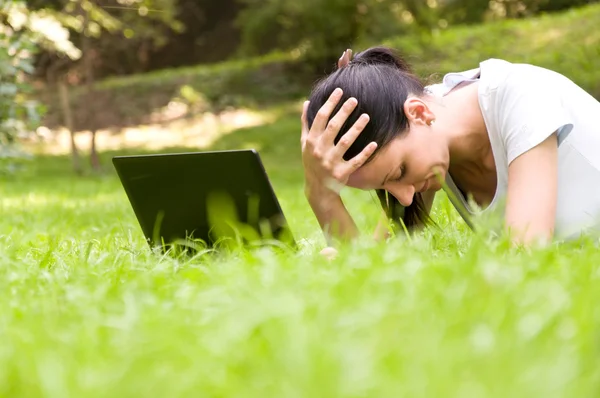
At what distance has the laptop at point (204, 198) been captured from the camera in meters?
2.57

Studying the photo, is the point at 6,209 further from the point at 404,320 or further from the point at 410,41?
the point at 410,41

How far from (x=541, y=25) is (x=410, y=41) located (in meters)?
2.51

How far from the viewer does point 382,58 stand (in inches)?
116

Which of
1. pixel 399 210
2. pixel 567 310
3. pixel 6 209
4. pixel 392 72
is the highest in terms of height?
pixel 6 209

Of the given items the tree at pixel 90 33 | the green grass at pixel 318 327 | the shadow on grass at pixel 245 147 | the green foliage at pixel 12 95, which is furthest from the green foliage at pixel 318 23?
the green grass at pixel 318 327

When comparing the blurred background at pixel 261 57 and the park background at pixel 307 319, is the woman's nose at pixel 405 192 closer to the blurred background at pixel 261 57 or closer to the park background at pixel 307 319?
the park background at pixel 307 319

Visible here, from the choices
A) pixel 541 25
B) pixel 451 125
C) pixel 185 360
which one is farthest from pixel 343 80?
pixel 541 25

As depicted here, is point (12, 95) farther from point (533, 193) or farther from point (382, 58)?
point (533, 193)

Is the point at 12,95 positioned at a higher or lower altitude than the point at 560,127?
higher

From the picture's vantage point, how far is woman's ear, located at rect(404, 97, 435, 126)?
2637mm

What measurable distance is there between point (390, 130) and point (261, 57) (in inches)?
752

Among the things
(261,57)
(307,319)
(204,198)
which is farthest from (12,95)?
(261,57)

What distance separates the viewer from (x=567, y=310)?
1.46 meters

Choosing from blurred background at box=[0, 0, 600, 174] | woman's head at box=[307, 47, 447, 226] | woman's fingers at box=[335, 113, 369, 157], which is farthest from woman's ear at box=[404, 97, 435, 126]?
blurred background at box=[0, 0, 600, 174]
